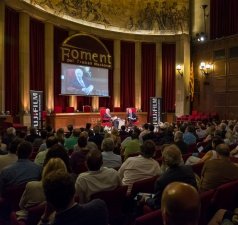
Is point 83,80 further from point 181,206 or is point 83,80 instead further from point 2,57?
point 181,206

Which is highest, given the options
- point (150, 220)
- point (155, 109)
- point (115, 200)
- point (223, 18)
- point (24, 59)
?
point (223, 18)

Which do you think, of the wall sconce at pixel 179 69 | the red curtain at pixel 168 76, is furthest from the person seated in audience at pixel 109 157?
the red curtain at pixel 168 76

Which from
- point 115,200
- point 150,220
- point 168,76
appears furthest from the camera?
point 168,76

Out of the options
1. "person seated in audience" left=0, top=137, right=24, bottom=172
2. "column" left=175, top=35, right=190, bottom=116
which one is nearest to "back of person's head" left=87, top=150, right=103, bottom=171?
"person seated in audience" left=0, top=137, right=24, bottom=172

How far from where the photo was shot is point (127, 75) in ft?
62.0

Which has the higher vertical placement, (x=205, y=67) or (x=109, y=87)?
(x=205, y=67)

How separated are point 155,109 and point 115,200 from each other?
14.4 meters

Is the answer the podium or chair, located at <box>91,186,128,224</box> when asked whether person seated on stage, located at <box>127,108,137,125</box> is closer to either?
the podium

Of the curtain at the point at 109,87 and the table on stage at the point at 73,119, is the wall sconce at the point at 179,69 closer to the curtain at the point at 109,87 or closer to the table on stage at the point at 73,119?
the curtain at the point at 109,87

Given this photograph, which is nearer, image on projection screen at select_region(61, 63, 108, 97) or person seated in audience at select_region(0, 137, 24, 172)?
person seated in audience at select_region(0, 137, 24, 172)

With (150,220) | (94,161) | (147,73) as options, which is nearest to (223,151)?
(94,161)

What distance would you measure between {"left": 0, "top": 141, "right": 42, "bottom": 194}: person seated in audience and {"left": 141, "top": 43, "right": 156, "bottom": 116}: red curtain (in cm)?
1573

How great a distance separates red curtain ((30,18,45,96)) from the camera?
14367 mm

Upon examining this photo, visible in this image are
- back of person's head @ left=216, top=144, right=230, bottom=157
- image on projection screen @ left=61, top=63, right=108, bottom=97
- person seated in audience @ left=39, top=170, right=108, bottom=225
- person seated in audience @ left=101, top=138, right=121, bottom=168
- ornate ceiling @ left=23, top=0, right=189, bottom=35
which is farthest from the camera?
ornate ceiling @ left=23, top=0, right=189, bottom=35
